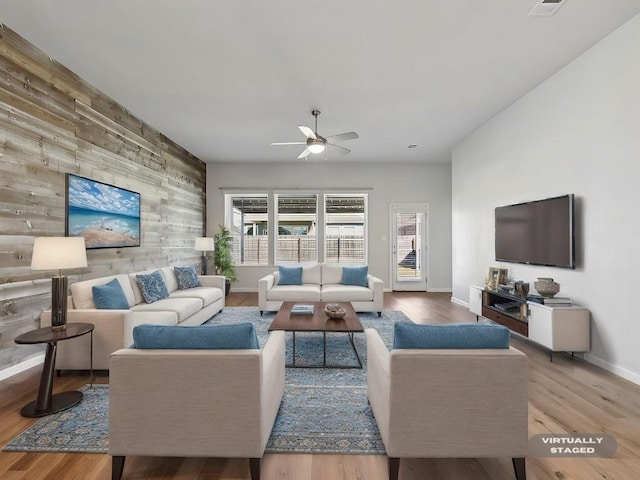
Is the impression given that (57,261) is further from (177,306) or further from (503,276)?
(503,276)

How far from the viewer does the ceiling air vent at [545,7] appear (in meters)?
2.55

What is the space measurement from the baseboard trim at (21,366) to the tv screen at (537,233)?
537 centimetres

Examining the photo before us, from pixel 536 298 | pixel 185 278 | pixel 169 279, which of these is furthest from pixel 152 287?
pixel 536 298

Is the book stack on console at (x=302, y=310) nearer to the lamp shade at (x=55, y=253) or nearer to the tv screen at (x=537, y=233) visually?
the lamp shade at (x=55, y=253)

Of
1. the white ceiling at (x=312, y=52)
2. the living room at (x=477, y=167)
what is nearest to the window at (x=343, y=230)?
the living room at (x=477, y=167)

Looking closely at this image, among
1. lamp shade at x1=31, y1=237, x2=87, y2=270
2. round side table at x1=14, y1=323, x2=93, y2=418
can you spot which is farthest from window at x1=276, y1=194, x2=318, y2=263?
round side table at x1=14, y1=323, x2=93, y2=418

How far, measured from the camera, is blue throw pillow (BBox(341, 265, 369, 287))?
5562 mm

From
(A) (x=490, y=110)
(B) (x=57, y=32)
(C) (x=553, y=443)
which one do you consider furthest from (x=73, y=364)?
(A) (x=490, y=110)

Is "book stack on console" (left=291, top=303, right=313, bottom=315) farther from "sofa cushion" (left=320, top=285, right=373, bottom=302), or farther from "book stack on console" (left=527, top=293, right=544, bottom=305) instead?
"book stack on console" (left=527, top=293, right=544, bottom=305)

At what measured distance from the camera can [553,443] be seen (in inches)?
78.6

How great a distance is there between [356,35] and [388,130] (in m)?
2.66

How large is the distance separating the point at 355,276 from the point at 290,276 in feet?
3.61

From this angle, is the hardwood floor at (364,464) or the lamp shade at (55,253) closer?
the hardwood floor at (364,464)

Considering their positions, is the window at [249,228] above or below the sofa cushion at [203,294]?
above
